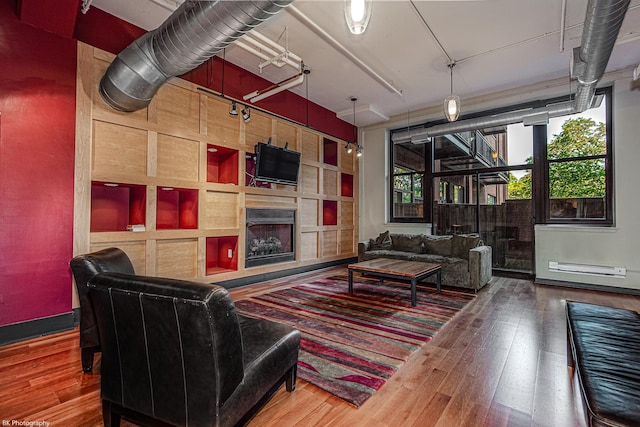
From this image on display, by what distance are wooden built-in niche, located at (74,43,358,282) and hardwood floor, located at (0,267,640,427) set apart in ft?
4.41

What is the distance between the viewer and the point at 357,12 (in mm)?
2082

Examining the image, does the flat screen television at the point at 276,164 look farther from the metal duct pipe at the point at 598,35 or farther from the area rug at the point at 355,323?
A: the metal duct pipe at the point at 598,35

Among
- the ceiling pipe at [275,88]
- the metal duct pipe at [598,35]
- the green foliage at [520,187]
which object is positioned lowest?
the green foliage at [520,187]

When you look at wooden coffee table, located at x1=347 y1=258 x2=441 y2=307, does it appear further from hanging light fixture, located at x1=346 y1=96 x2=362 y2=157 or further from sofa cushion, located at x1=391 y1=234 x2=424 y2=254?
hanging light fixture, located at x1=346 y1=96 x2=362 y2=157

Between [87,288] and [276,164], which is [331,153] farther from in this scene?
[87,288]

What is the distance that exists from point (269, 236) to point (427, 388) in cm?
395

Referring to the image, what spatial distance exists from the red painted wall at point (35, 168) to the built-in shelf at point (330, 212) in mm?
4805

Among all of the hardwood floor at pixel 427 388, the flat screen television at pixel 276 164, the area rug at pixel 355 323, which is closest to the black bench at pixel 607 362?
the hardwood floor at pixel 427 388

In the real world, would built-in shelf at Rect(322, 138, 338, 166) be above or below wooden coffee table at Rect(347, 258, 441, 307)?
above

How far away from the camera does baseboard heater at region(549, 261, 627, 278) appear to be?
4.70 metres

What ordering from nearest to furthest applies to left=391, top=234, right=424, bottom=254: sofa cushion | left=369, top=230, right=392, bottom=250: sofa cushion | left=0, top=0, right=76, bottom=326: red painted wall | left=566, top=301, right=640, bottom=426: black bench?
left=566, top=301, right=640, bottom=426: black bench, left=0, top=0, right=76, bottom=326: red painted wall, left=391, top=234, right=424, bottom=254: sofa cushion, left=369, top=230, right=392, bottom=250: sofa cushion

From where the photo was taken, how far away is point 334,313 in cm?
355

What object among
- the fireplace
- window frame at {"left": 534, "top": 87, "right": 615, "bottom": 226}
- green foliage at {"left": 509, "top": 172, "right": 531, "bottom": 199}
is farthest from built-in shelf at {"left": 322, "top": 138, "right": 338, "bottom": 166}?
window frame at {"left": 534, "top": 87, "right": 615, "bottom": 226}

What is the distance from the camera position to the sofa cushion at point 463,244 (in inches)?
194
